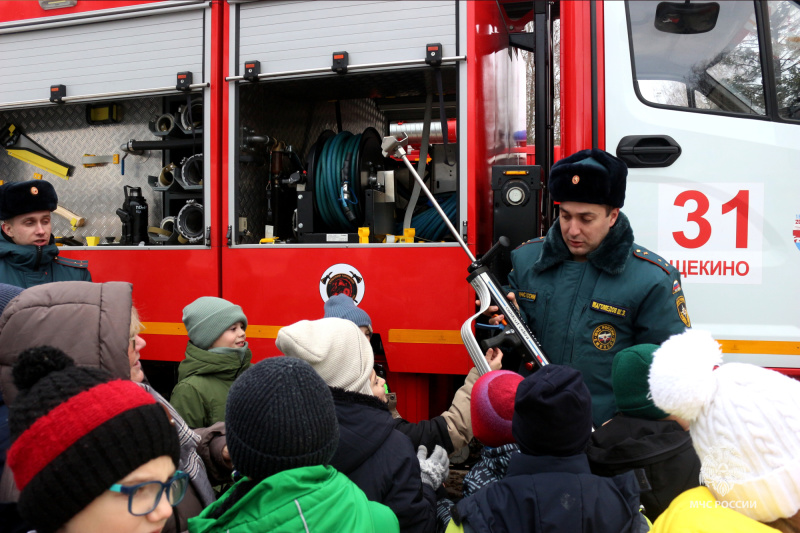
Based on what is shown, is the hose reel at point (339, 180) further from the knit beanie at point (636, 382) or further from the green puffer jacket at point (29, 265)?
the knit beanie at point (636, 382)

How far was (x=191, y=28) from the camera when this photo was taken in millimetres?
3068

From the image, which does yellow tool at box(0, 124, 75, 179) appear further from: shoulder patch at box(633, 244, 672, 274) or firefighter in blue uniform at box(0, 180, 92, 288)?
shoulder patch at box(633, 244, 672, 274)

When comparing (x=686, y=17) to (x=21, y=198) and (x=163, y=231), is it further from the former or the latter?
(x=21, y=198)

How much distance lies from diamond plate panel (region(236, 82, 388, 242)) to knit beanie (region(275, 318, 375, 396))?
60.6 inches

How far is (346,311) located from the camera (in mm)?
2568

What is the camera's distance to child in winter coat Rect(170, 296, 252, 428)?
2.31 metres

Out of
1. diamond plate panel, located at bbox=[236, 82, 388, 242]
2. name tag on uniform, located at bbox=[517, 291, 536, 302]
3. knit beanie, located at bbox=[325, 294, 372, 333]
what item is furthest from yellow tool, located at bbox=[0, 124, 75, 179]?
name tag on uniform, located at bbox=[517, 291, 536, 302]

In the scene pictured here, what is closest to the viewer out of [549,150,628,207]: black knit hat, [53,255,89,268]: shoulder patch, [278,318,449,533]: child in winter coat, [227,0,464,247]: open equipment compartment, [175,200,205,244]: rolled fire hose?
[278,318,449,533]: child in winter coat

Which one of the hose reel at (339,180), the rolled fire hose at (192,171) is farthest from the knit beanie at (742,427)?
the rolled fire hose at (192,171)

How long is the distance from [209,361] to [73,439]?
1434 mm

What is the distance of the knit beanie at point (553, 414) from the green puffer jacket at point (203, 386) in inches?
48.5

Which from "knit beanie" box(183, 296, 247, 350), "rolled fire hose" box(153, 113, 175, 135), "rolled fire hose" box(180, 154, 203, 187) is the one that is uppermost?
"rolled fire hose" box(153, 113, 175, 135)

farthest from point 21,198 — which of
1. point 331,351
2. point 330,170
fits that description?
point 331,351

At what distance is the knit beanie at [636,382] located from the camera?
5.68 feet
